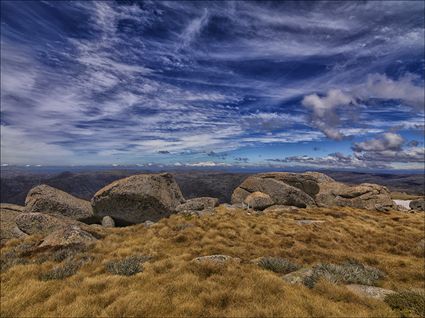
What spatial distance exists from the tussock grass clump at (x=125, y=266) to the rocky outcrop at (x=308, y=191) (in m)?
28.9

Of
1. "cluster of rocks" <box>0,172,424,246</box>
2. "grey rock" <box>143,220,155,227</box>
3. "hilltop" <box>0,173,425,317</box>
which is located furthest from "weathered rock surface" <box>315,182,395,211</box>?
"grey rock" <box>143,220,155,227</box>

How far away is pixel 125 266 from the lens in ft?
43.3

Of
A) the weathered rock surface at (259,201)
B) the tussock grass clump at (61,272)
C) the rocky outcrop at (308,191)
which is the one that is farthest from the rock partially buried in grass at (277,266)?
the rocky outcrop at (308,191)

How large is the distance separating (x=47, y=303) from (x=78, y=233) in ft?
31.3

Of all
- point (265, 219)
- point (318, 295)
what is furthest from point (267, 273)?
point (265, 219)

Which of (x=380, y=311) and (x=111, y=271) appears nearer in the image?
(x=380, y=311)

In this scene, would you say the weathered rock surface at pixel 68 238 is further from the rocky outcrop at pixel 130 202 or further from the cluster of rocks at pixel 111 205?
the rocky outcrop at pixel 130 202

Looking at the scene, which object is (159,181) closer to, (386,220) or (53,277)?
(53,277)

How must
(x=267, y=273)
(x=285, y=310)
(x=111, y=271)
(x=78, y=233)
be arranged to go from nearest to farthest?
(x=285, y=310) → (x=267, y=273) → (x=111, y=271) → (x=78, y=233)

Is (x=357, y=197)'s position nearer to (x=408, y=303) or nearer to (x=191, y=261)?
(x=191, y=261)

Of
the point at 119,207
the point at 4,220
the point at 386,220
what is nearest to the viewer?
the point at 4,220

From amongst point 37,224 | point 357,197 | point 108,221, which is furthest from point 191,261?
point 357,197

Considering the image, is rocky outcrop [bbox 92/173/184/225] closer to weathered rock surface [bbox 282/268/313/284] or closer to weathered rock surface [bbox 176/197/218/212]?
weathered rock surface [bbox 176/197/218/212]

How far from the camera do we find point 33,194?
27938 mm
